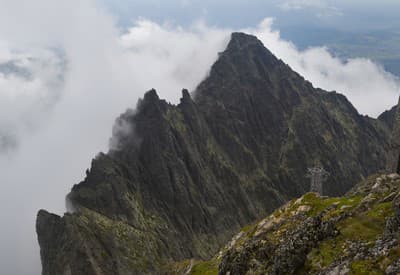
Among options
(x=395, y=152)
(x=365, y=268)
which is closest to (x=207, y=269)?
(x=395, y=152)

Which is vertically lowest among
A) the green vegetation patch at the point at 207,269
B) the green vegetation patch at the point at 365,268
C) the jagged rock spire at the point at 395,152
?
the green vegetation patch at the point at 365,268

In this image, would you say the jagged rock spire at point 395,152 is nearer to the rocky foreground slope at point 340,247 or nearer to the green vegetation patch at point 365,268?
the rocky foreground slope at point 340,247

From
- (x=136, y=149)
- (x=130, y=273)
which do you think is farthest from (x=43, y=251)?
(x=136, y=149)

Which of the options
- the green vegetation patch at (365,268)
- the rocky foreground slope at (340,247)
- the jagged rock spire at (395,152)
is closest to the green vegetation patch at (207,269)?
the rocky foreground slope at (340,247)

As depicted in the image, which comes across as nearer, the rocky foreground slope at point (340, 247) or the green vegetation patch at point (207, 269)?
the rocky foreground slope at point (340, 247)

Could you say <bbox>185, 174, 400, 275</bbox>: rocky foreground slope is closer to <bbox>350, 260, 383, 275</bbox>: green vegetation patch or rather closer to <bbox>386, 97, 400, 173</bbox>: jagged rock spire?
<bbox>350, 260, 383, 275</bbox>: green vegetation patch

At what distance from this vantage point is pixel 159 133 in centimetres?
19712

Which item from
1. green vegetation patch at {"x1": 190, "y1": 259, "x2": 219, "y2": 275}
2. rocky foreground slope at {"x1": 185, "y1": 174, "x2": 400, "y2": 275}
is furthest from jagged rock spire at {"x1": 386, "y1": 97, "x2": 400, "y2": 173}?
green vegetation patch at {"x1": 190, "y1": 259, "x2": 219, "y2": 275}

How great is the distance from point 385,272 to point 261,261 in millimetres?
15810

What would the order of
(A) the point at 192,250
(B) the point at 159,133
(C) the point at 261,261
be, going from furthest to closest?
(B) the point at 159,133 → (A) the point at 192,250 → (C) the point at 261,261

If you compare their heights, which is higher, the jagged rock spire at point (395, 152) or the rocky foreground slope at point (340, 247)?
the jagged rock spire at point (395, 152)

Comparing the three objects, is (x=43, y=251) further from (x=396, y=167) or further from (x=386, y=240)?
(x=386, y=240)

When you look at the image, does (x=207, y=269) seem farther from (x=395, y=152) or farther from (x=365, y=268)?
(x=365, y=268)

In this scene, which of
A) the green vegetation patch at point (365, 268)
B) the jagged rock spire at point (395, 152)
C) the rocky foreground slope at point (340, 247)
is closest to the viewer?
the green vegetation patch at point (365, 268)
